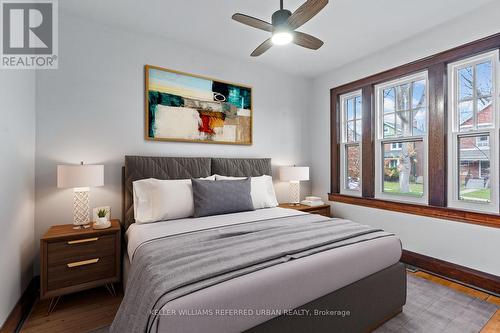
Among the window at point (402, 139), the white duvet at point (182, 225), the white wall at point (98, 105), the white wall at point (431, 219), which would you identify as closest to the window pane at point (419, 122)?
the window at point (402, 139)

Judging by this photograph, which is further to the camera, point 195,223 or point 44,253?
point 195,223

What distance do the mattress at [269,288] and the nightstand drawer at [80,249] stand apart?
39 cm

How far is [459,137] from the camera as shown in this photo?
2.60 meters

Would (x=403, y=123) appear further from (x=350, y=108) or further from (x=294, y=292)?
(x=294, y=292)

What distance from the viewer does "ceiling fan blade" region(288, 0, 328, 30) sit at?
1632 mm

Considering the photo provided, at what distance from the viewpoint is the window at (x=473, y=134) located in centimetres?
238

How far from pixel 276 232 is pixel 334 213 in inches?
94.2

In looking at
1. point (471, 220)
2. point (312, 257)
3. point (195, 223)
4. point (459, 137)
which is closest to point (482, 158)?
point (459, 137)

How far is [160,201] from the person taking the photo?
2363mm

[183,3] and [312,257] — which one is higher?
[183,3]

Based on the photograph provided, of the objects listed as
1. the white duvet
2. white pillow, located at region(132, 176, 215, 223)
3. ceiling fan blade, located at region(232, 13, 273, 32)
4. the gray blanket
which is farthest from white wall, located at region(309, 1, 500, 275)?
white pillow, located at region(132, 176, 215, 223)

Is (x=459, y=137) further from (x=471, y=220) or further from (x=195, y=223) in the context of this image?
(x=195, y=223)

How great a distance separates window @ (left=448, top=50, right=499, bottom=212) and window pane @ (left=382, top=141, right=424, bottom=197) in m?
0.33

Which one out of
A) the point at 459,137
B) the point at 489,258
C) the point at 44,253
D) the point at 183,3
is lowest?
the point at 489,258
